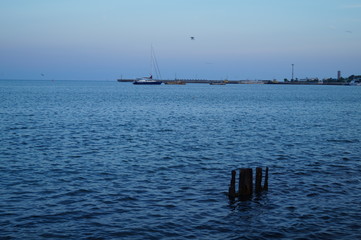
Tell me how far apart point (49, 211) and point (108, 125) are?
111ft

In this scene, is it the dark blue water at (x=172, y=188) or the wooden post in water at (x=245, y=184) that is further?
the wooden post in water at (x=245, y=184)

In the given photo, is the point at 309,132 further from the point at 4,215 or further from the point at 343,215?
the point at 4,215

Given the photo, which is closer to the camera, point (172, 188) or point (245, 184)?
point (245, 184)

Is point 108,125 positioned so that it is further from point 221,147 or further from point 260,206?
point 260,206

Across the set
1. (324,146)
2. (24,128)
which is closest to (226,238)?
(324,146)

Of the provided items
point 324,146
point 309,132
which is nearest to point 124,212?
point 324,146

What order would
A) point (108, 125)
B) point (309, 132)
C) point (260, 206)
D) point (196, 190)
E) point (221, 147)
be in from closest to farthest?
1. point (260, 206)
2. point (196, 190)
3. point (221, 147)
4. point (309, 132)
5. point (108, 125)

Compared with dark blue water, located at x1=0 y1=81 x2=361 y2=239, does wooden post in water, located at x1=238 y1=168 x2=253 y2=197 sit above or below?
above

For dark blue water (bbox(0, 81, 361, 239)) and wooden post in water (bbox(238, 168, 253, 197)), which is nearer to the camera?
dark blue water (bbox(0, 81, 361, 239))

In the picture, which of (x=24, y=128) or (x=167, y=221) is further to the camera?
(x=24, y=128)

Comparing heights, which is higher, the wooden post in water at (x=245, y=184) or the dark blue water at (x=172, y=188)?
the wooden post in water at (x=245, y=184)

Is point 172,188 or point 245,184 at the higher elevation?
point 245,184

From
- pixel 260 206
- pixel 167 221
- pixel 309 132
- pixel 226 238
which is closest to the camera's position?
pixel 226 238

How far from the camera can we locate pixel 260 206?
17.4m
